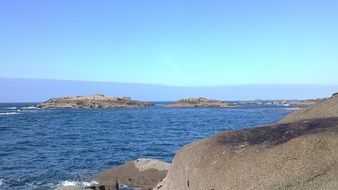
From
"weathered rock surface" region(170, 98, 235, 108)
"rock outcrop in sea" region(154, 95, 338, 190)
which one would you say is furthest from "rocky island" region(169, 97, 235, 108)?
"rock outcrop in sea" region(154, 95, 338, 190)

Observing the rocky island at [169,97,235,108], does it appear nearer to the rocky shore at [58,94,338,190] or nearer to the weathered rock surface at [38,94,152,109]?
the weathered rock surface at [38,94,152,109]

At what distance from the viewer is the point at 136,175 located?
24.1 metres

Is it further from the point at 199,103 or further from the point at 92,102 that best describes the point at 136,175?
the point at 199,103

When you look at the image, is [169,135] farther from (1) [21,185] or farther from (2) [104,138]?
(1) [21,185]

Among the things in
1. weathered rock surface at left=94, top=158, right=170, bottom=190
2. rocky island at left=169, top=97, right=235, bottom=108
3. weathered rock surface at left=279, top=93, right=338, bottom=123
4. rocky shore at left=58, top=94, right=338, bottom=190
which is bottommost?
weathered rock surface at left=94, top=158, right=170, bottom=190

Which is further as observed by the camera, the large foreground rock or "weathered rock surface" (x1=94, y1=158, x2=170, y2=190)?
"weathered rock surface" (x1=94, y1=158, x2=170, y2=190)

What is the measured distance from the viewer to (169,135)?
51938 mm

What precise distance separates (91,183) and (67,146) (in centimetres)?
1787

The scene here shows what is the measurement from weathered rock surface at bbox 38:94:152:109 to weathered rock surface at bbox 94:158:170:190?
5484 inches

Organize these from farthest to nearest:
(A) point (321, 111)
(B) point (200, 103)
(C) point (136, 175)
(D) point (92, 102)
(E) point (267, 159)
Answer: (B) point (200, 103) → (D) point (92, 102) → (C) point (136, 175) → (A) point (321, 111) → (E) point (267, 159)

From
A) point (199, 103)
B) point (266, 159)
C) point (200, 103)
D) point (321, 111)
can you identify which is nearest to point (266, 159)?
point (266, 159)

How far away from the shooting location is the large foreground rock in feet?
34.1

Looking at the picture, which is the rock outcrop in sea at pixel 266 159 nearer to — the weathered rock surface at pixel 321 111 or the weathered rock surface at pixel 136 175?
the weathered rock surface at pixel 321 111

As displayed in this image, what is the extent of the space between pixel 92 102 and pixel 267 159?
159m
